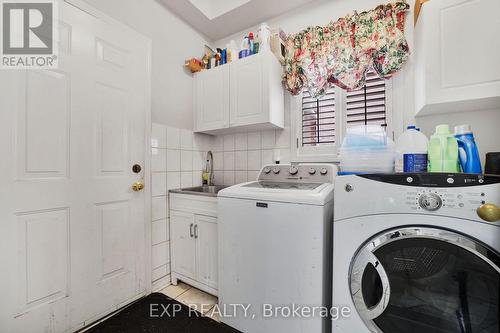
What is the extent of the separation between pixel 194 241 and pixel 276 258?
85cm

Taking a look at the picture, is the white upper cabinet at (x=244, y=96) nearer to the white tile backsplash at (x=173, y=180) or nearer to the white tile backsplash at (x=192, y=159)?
the white tile backsplash at (x=192, y=159)

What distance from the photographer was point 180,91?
2.11m

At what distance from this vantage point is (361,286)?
92cm

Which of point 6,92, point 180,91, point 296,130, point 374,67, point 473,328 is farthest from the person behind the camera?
point 180,91

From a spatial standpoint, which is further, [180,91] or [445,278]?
[180,91]

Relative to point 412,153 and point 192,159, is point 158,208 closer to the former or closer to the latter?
point 192,159

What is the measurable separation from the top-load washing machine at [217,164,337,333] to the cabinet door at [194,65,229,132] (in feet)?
3.13

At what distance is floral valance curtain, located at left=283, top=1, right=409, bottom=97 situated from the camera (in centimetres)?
150

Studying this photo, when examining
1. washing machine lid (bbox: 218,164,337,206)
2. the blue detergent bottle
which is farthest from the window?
the blue detergent bottle

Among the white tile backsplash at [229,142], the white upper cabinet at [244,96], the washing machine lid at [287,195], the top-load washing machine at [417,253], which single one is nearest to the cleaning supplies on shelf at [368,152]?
the washing machine lid at [287,195]

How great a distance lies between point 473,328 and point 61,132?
2.22m

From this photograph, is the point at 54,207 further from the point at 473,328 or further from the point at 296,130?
the point at 473,328

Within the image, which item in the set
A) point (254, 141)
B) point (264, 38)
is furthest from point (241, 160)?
point (264, 38)

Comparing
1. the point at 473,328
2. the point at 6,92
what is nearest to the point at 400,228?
the point at 473,328
